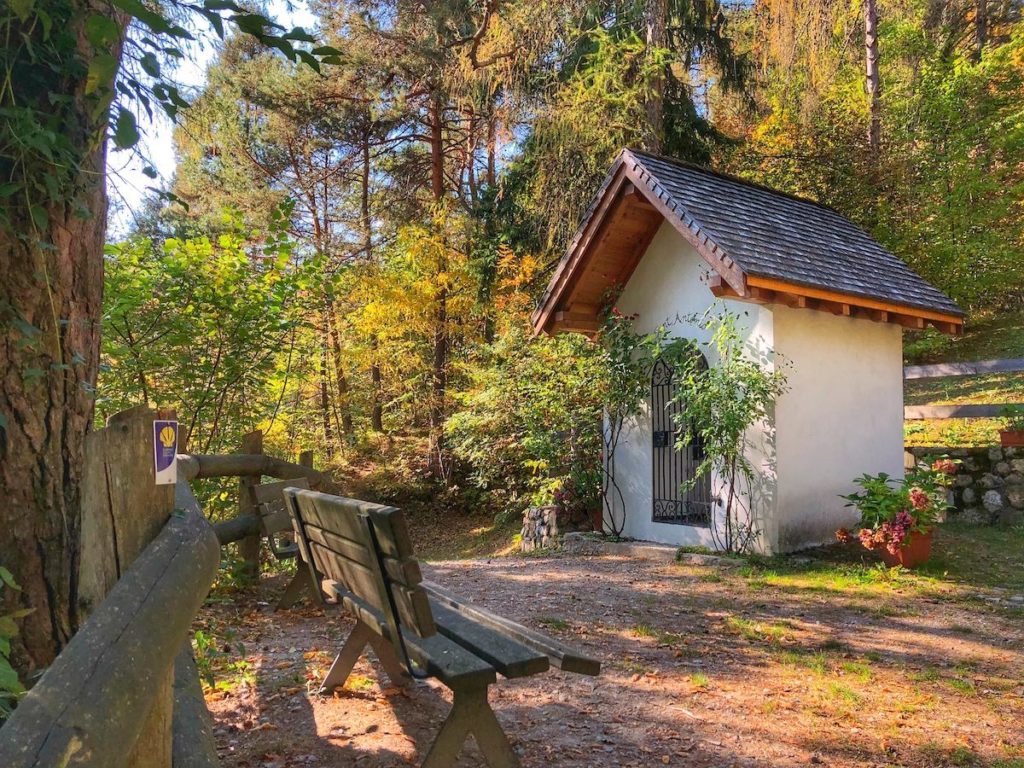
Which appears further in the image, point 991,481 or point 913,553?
point 991,481

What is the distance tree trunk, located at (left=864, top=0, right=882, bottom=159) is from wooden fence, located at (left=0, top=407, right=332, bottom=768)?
56.8 ft

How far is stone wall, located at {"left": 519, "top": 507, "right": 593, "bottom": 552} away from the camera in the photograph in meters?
10.8

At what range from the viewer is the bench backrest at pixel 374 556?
2688 millimetres

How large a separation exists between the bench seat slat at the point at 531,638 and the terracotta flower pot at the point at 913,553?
5512mm

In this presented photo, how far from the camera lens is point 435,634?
2.83 m

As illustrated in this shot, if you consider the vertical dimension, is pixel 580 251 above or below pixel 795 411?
above

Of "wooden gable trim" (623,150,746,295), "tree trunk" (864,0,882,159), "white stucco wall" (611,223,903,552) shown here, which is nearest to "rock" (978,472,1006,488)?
"white stucco wall" (611,223,903,552)

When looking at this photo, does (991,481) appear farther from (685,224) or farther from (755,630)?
(755,630)

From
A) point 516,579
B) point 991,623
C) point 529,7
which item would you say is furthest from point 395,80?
point 991,623

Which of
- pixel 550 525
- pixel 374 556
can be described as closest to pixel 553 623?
pixel 374 556

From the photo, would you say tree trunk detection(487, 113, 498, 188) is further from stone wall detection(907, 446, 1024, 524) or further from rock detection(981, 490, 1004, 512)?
rock detection(981, 490, 1004, 512)

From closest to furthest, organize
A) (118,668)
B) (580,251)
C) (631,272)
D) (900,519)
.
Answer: (118,668), (900,519), (580,251), (631,272)

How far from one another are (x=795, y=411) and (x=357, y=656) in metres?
6.17

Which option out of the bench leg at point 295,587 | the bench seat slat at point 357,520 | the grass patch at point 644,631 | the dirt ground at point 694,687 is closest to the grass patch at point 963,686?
the dirt ground at point 694,687
